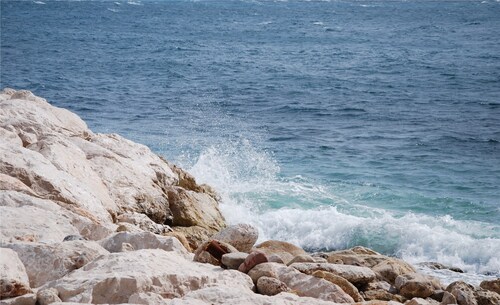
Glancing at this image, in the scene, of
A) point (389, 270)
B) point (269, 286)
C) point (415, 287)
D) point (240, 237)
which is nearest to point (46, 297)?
point (269, 286)

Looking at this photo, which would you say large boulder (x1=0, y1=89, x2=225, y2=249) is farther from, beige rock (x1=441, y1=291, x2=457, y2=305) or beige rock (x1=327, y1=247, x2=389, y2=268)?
beige rock (x1=441, y1=291, x2=457, y2=305)

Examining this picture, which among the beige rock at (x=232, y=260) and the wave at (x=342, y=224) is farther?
the wave at (x=342, y=224)

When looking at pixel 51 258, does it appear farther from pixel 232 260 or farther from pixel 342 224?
pixel 342 224

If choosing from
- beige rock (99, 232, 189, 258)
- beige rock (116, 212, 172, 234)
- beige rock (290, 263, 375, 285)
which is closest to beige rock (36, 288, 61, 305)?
beige rock (99, 232, 189, 258)

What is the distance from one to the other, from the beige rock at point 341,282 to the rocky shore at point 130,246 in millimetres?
11

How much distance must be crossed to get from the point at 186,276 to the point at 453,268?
7479 millimetres

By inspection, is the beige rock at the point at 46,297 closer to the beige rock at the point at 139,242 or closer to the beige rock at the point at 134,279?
the beige rock at the point at 134,279

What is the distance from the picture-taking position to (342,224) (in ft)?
45.2

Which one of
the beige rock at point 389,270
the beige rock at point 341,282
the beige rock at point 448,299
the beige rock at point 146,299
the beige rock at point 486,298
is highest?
the beige rock at point 146,299

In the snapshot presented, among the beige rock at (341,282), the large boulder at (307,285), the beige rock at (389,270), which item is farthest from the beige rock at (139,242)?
the beige rock at (389,270)

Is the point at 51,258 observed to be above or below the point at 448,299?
above

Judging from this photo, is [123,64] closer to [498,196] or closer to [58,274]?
[498,196]

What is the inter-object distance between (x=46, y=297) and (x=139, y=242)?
1.35m

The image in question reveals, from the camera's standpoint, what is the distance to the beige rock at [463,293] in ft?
27.0
